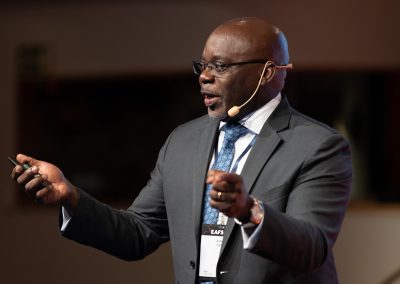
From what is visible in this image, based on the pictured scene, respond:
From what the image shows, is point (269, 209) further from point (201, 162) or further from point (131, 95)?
point (131, 95)

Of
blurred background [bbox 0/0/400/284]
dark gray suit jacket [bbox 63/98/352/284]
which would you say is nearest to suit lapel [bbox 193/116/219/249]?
dark gray suit jacket [bbox 63/98/352/284]

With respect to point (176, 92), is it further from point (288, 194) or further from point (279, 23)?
point (288, 194)

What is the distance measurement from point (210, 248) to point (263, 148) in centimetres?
32

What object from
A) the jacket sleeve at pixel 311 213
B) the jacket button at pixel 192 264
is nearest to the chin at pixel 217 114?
the jacket sleeve at pixel 311 213

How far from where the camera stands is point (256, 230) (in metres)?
1.80

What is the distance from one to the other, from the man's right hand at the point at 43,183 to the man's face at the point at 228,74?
1.58 feet

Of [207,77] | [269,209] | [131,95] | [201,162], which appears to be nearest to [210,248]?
[201,162]

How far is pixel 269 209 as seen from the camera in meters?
1.81

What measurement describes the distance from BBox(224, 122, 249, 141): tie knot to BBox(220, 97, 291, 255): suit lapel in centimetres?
7

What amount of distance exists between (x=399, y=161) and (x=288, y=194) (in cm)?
384

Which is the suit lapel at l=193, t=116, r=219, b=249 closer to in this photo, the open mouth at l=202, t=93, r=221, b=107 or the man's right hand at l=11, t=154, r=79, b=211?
the open mouth at l=202, t=93, r=221, b=107

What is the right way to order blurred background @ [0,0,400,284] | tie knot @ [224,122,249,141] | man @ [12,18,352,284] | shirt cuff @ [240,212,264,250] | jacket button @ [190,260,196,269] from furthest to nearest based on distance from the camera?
blurred background @ [0,0,400,284] < tie knot @ [224,122,249,141] < jacket button @ [190,260,196,269] < man @ [12,18,352,284] < shirt cuff @ [240,212,264,250]

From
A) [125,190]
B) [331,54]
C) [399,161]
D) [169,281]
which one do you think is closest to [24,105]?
[125,190]

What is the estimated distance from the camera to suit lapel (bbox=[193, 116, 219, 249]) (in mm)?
2166
